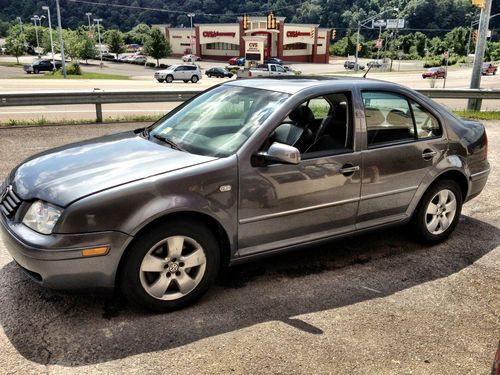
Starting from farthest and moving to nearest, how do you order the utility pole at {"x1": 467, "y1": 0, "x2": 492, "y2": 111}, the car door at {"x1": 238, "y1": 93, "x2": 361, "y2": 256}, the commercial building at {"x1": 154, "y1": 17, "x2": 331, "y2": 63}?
the commercial building at {"x1": 154, "y1": 17, "x2": 331, "y2": 63} < the utility pole at {"x1": 467, "y1": 0, "x2": 492, "y2": 111} < the car door at {"x1": 238, "y1": 93, "x2": 361, "y2": 256}

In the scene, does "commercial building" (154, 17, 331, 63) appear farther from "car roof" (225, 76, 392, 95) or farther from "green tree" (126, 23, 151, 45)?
"car roof" (225, 76, 392, 95)

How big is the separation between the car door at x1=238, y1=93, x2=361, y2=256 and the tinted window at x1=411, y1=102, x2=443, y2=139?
811 mm

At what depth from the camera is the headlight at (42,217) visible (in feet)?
10.1

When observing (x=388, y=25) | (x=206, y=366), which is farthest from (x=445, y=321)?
(x=388, y=25)

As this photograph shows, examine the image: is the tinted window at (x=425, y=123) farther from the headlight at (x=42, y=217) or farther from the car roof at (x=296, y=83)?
the headlight at (x=42, y=217)

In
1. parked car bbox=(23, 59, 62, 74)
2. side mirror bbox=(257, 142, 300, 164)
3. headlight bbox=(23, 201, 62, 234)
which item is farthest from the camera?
parked car bbox=(23, 59, 62, 74)

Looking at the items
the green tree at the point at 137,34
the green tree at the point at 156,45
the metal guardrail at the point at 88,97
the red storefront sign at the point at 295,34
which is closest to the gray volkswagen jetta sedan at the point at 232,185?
the metal guardrail at the point at 88,97

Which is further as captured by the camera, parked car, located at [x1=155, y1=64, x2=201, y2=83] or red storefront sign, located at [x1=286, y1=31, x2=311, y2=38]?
red storefront sign, located at [x1=286, y1=31, x2=311, y2=38]

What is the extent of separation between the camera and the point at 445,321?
3514 mm

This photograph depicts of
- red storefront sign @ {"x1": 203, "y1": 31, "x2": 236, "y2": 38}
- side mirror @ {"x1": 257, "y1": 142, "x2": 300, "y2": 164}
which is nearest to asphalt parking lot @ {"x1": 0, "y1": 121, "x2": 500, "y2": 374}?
side mirror @ {"x1": 257, "y1": 142, "x2": 300, "y2": 164}

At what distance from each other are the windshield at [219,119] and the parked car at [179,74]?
124 ft

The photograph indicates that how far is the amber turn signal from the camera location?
306cm

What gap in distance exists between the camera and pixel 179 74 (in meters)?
41.2

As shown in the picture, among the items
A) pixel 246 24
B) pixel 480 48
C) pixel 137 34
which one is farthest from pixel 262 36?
pixel 480 48
